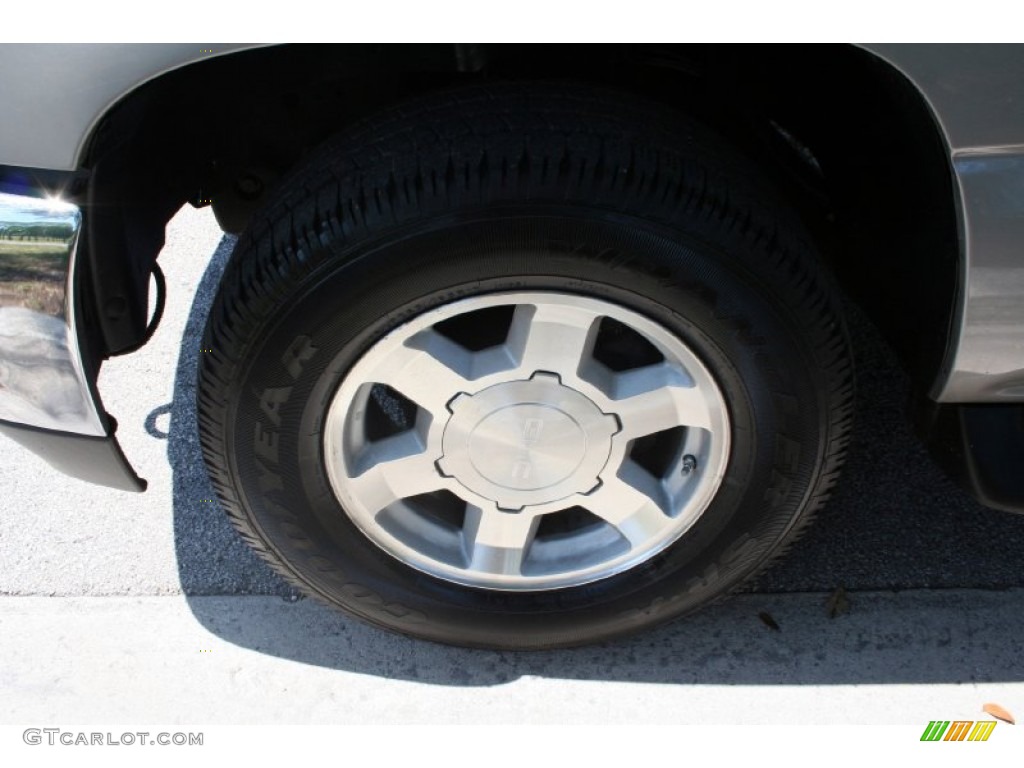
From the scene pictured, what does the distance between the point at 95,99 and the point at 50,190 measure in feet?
0.56

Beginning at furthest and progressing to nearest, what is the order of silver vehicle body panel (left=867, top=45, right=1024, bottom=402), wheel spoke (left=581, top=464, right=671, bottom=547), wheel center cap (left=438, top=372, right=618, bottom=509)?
1. wheel spoke (left=581, top=464, right=671, bottom=547)
2. wheel center cap (left=438, top=372, right=618, bottom=509)
3. silver vehicle body panel (left=867, top=45, right=1024, bottom=402)

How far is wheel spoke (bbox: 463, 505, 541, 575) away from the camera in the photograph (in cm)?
189

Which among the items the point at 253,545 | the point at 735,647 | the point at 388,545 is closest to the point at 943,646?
the point at 735,647

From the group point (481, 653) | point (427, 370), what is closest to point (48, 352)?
point (427, 370)

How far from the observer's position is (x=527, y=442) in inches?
70.2

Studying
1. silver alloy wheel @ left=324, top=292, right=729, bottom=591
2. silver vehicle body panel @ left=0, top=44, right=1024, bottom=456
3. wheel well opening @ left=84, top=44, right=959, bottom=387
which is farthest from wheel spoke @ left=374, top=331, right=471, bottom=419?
silver vehicle body panel @ left=0, top=44, right=1024, bottom=456

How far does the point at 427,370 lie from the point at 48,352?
621 millimetres

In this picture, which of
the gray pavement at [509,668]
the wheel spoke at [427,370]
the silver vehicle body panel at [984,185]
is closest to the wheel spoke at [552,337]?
the wheel spoke at [427,370]

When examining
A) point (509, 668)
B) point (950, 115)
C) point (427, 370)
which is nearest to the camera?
point (950, 115)

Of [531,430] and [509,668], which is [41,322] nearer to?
[531,430]

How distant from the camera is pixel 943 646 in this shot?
6.77 ft

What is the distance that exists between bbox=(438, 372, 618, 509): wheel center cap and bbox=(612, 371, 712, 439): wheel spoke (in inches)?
1.2

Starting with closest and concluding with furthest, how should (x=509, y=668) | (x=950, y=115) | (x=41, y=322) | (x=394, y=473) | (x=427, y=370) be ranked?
1. (x=950, y=115)
2. (x=41, y=322)
3. (x=427, y=370)
4. (x=394, y=473)
5. (x=509, y=668)

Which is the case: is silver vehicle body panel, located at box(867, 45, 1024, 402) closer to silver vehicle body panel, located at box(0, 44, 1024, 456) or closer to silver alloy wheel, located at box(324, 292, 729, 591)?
silver vehicle body panel, located at box(0, 44, 1024, 456)
